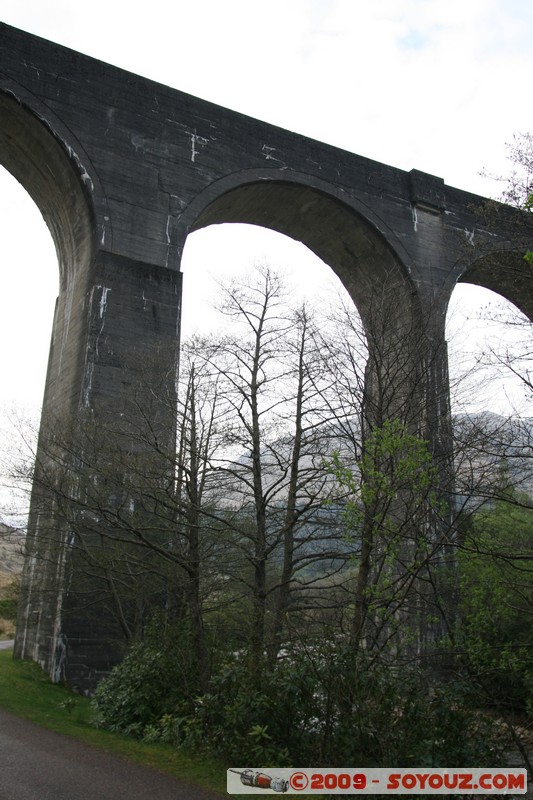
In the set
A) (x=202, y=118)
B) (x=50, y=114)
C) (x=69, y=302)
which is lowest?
(x=69, y=302)

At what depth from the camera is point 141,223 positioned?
45.7ft

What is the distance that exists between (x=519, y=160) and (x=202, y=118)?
933cm

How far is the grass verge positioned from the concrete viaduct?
20.1 inches

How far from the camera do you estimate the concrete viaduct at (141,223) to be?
10977mm

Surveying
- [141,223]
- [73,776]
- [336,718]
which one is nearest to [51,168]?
[141,223]

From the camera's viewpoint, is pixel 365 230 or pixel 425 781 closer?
pixel 425 781

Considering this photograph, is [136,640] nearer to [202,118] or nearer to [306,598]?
[306,598]

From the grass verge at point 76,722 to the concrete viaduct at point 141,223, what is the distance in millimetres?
511

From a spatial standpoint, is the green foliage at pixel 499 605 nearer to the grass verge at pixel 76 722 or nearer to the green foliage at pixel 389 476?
the green foliage at pixel 389 476

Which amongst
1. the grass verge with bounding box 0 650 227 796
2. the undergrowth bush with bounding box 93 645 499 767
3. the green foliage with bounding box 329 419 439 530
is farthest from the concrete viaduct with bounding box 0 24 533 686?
the undergrowth bush with bounding box 93 645 499 767

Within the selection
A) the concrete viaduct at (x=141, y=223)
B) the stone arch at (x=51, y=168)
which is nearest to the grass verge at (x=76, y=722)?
the concrete viaduct at (x=141, y=223)

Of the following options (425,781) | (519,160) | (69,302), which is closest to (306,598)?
(425,781)

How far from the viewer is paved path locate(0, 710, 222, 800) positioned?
17.5 feet

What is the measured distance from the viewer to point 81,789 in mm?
5449
